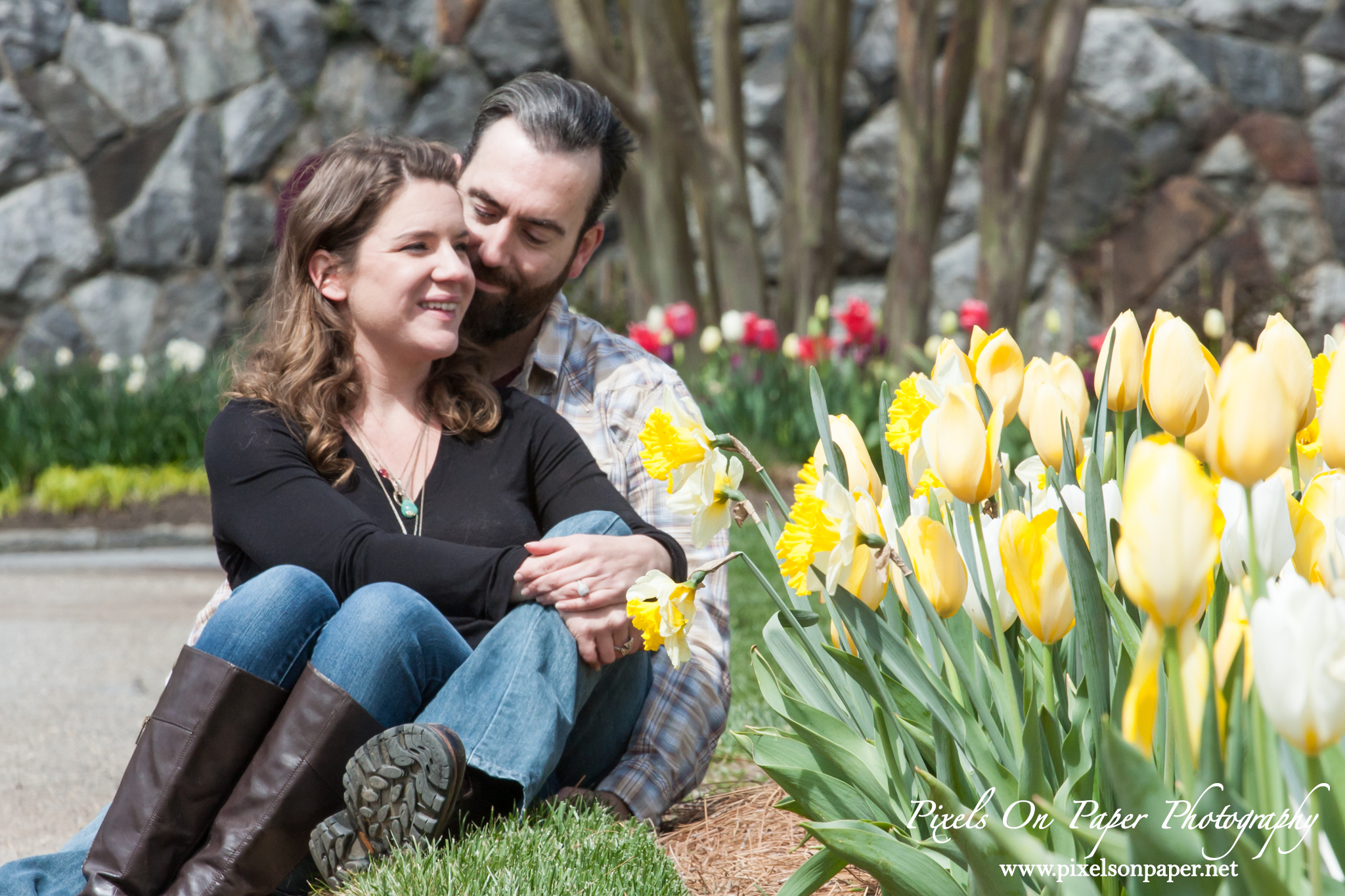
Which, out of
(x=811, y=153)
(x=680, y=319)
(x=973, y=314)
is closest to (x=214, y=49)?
(x=811, y=153)

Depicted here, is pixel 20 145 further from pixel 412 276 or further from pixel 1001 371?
pixel 1001 371

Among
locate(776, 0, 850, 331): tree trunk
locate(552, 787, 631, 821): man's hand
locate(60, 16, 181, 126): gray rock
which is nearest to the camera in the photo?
locate(552, 787, 631, 821): man's hand

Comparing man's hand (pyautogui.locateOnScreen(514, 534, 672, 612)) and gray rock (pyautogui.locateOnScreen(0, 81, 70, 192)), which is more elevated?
gray rock (pyautogui.locateOnScreen(0, 81, 70, 192))

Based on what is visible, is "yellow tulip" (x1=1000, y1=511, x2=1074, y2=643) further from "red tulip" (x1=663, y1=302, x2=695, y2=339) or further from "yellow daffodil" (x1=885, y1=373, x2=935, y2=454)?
A: "red tulip" (x1=663, y1=302, x2=695, y2=339)

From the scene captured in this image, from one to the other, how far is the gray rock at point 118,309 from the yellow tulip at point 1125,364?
28.2 ft

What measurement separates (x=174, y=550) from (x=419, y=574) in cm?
465

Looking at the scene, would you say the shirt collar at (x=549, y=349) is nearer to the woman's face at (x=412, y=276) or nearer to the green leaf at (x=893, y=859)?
the woman's face at (x=412, y=276)

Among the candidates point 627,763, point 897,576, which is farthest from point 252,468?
point 897,576

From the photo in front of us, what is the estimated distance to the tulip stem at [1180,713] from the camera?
79cm

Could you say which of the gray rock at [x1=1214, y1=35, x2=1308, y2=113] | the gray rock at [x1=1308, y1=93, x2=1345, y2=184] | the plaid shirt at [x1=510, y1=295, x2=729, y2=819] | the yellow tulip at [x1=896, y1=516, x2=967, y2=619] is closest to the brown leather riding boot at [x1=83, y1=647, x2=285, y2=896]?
the plaid shirt at [x1=510, y1=295, x2=729, y2=819]

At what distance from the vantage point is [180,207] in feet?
28.5

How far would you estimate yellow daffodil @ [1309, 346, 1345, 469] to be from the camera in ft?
2.95

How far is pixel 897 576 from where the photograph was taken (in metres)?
1.12

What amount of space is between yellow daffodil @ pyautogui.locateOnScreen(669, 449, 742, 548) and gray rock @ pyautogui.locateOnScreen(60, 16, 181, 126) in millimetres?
8771
